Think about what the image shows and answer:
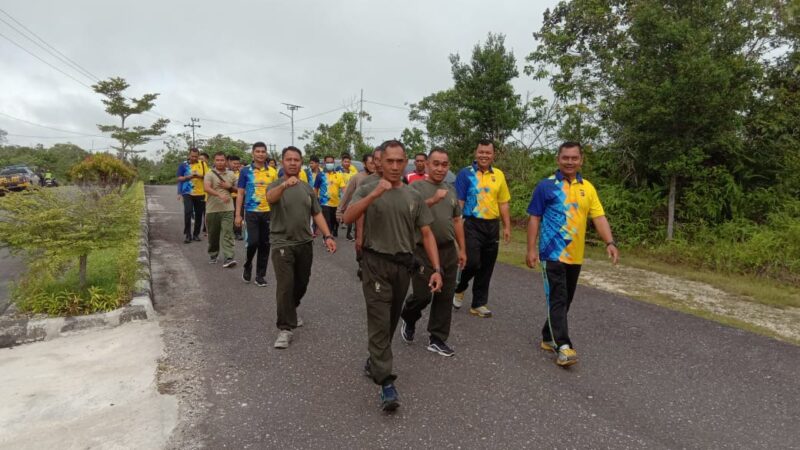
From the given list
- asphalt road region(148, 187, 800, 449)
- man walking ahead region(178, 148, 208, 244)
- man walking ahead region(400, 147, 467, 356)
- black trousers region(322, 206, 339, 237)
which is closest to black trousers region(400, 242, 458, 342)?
man walking ahead region(400, 147, 467, 356)

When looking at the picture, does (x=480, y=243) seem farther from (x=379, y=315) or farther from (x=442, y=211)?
(x=379, y=315)

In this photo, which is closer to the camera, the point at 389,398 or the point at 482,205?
the point at 389,398

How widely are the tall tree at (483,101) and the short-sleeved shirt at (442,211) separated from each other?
12.8 meters

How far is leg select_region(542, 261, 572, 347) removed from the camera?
3.98 m

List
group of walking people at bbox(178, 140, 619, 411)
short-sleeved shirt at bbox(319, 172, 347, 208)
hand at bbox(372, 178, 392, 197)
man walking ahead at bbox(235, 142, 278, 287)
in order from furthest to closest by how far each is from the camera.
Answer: short-sleeved shirt at bbox(319, 172, 347, 208) → man walking ahead at bbox(235, 142, 278, 287) → group of walking people at bbox(178, 140, 619, 411) → hand at bbox(372, 178, 392, 197)

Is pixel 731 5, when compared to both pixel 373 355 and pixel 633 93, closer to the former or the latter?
pixel 633 93

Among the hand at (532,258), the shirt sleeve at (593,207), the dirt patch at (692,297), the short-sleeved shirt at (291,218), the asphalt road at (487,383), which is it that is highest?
the shirt sleeve at (593,207)

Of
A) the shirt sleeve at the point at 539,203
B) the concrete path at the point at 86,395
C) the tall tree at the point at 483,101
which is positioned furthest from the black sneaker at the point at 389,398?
the tall tree at the point at 483,101

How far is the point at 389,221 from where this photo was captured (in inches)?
129

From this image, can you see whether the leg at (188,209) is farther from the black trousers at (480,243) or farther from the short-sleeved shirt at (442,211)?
the short-sleeved shirt at (442,211)

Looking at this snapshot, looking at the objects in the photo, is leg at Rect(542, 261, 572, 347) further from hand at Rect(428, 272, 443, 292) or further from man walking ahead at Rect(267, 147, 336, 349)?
man walking ahead at Rect(267, 147, 336, 349)

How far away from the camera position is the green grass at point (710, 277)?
6.29m

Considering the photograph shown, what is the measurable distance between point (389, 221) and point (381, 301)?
56 centimetres

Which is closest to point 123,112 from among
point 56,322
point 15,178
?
point 15,178
